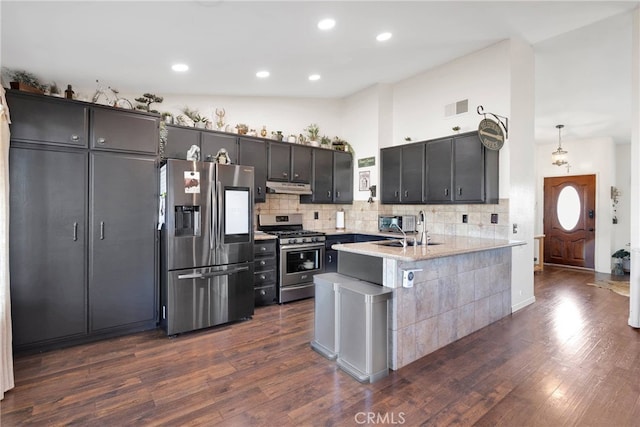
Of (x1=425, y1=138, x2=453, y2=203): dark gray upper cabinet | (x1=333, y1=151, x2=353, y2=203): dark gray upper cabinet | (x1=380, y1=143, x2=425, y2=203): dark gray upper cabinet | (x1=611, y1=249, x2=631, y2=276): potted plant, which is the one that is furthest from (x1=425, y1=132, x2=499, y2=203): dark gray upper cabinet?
(x1=611, y1=249, x2=631, y2=276): potted plant

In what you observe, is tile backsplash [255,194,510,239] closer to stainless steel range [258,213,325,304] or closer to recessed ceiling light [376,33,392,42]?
stainless steel range [258,213,325,304]

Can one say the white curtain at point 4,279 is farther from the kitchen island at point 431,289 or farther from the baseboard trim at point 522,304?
the baseboard trim at point 522,304

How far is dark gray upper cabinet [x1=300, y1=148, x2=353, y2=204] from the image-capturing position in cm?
520

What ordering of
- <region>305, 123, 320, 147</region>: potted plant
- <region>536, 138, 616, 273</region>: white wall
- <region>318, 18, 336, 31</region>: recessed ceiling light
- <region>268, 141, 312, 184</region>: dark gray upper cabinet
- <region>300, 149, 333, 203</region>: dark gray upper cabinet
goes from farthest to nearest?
<region>536, 138, 616, 273</region>: white wall < <region>305, 123, 320, 147</region>: potted plant < <region>300, 149, 333, 203</region>: dark gray upper cabinet < <region>268, 141, 312, 184</region>: dark gray upper cabinet < <region>318, 18, 336, 31</region>: recessed ceiling light

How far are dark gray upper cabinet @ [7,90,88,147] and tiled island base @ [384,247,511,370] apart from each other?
3.08 m

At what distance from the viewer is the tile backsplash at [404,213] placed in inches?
155

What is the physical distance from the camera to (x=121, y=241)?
3.18m

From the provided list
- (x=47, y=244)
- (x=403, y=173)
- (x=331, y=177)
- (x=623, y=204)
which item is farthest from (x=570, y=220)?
(x=47, y=244)

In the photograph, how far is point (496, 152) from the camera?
3844 millimetres

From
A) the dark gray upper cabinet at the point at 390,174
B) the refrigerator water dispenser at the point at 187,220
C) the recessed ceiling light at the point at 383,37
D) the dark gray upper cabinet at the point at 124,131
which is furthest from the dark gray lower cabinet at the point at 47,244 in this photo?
the dark gray upper cabinet at the point at 390,174

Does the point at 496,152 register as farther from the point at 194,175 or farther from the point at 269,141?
the point at 194,175

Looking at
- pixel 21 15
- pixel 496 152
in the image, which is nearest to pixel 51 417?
pixel 21 15

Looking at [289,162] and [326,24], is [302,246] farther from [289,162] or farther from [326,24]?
[326,24]

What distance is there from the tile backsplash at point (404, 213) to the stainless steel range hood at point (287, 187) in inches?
13.8
